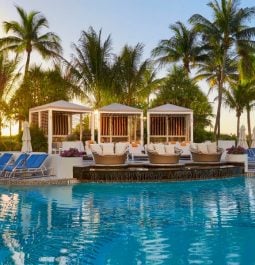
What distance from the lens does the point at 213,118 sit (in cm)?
3069

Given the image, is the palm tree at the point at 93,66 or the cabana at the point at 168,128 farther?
the palm tree at the point at 93,66

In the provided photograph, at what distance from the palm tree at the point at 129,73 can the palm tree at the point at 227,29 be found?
4172 millimetres

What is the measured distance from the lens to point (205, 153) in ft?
54.5

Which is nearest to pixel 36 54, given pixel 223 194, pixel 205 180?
pixel 205 180

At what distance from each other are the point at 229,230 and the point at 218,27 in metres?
22.7

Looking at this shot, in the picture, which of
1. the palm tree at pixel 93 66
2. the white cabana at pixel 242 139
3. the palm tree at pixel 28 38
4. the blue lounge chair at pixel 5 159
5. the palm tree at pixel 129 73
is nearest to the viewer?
the blue lounge chair at pixel 5 159

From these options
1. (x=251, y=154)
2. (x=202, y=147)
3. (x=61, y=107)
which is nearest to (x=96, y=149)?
(x=202, y=147)

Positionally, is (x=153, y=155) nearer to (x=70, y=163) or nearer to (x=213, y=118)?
(x=70, y=163)

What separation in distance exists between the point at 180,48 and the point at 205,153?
15859 mm

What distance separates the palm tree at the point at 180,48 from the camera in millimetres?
31047

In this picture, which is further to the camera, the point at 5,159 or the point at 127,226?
the point at 5,159

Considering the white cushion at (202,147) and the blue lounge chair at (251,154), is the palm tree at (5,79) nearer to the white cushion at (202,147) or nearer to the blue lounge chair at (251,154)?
the white cushion at (202,147)

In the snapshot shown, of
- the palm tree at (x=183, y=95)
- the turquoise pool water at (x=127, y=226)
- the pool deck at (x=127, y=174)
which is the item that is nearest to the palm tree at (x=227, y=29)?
the palm tree at (x=183, y=95)

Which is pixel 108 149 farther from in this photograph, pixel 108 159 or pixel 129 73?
pixel 129 73
